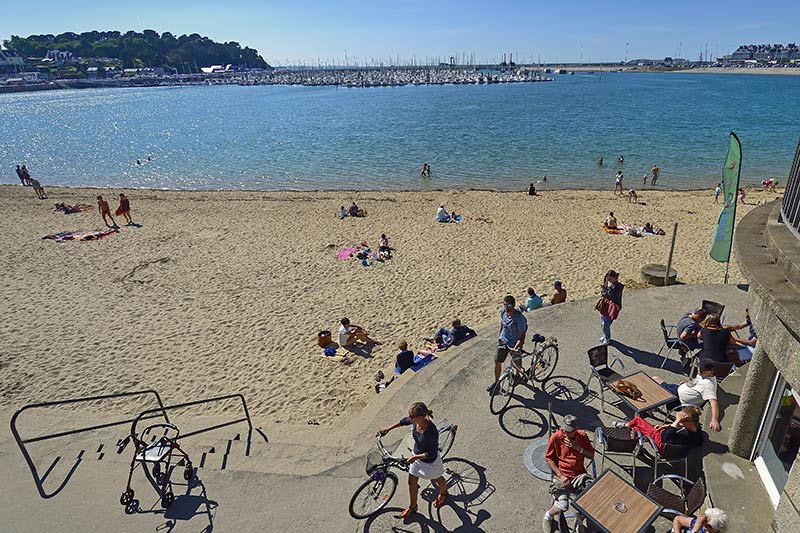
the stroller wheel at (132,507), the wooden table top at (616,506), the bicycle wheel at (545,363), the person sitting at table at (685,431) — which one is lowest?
the stroller wheel at (132,507)

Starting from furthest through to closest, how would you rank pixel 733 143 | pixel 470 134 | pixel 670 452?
1. pixel 470 134
2. pixel 733 143
3. pixel 670 452

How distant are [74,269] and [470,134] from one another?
142ft

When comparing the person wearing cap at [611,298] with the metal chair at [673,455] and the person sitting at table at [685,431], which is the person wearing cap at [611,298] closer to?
the person sitting at table at [685,431]

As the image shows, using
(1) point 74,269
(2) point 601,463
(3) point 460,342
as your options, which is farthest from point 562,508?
(1) point 74,269

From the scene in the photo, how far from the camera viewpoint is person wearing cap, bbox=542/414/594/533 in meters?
4.68

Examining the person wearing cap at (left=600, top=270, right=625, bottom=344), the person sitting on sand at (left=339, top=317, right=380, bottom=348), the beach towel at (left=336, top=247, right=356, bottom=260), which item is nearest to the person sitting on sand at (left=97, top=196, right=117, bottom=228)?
the beach towel at (left=336, top=247, right=356, bottom=260)

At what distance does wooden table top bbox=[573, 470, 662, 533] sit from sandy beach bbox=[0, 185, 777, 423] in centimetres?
417

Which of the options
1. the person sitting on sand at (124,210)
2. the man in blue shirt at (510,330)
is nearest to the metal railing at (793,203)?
the man in blue shirt at (510,330)

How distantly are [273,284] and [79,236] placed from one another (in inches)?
407

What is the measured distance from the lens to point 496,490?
17.6 feet

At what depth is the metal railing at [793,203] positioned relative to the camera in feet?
13.2

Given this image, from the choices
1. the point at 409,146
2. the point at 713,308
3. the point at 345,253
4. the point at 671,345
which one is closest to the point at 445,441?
the point at 671,345

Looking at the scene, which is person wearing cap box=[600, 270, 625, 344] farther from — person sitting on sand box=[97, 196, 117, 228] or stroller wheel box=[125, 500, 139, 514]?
person sitting on sand box=[97, 196, 117, 228]

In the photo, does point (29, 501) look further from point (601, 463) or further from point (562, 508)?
point (601, 463)
